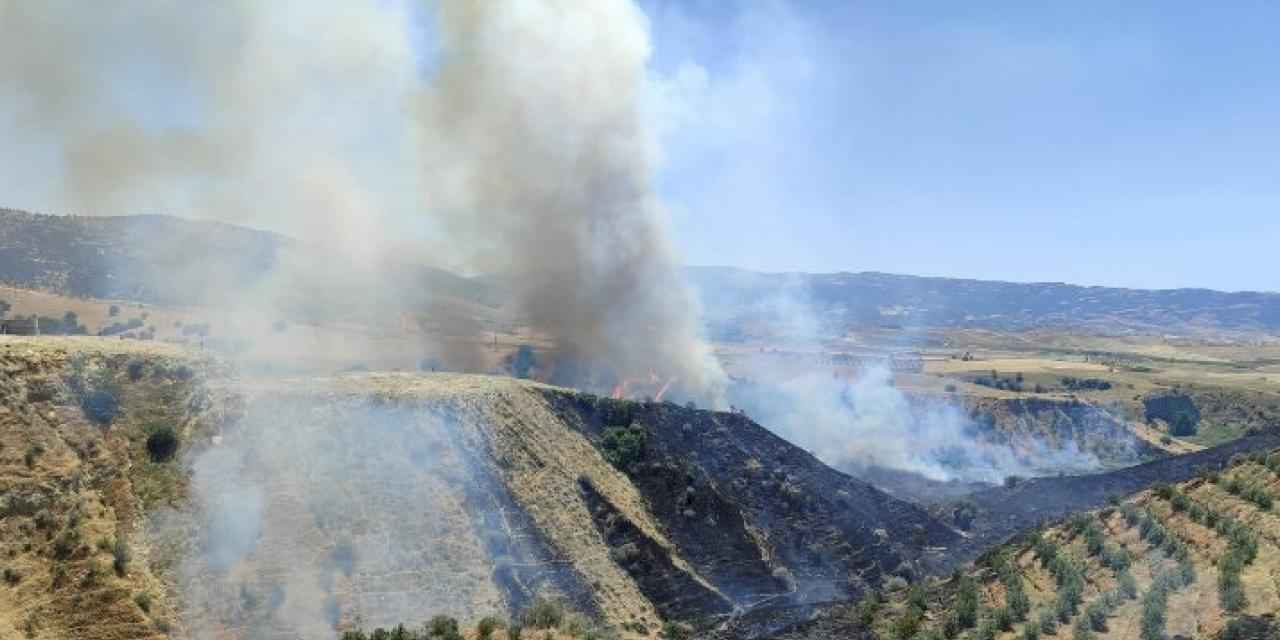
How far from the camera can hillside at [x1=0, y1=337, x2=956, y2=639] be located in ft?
146

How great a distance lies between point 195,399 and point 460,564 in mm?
17459

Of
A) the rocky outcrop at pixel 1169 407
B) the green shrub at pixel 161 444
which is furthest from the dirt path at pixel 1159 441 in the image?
the green shrub at pixel 161 444

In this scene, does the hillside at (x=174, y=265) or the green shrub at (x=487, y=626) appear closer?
the green shrub at (x=487, y=626)

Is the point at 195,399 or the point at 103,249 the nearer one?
the point at 195,399

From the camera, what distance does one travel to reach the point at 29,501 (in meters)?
43.8

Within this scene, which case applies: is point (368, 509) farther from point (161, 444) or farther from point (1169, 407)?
point (1169, 407)

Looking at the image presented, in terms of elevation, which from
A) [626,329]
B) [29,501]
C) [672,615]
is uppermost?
[626,329]

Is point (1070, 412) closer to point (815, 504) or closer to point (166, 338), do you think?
point (815, 504)

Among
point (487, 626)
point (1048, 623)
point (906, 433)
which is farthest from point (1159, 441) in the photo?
point (487, 626)

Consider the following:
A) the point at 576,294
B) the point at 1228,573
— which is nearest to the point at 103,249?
the point at 576,294

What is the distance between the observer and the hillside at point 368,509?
44.4 metres

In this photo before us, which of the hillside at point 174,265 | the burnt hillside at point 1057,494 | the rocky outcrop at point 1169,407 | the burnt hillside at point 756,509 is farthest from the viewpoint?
the rocky outcrop at point 1169,407

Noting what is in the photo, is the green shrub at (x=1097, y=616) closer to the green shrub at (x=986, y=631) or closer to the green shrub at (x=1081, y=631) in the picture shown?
the green shrub at (x=1081, y=631)

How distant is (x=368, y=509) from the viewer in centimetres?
5359
